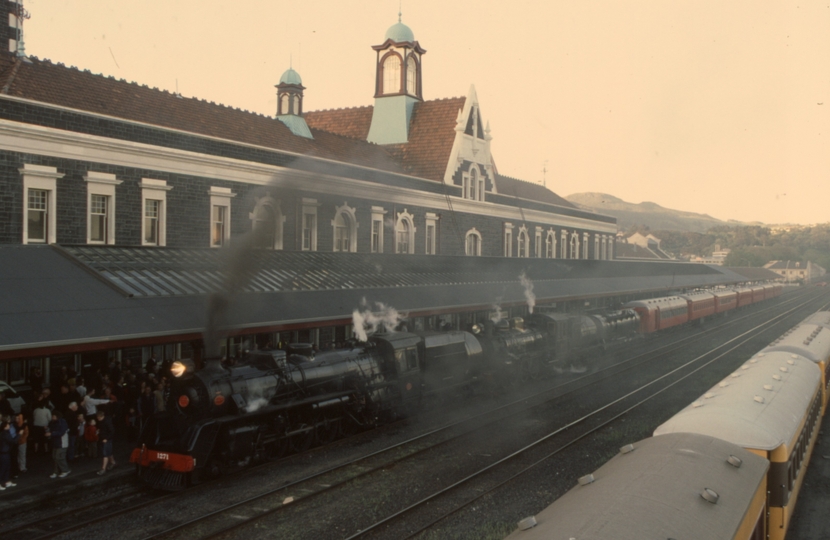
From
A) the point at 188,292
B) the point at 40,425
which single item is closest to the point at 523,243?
the point at 188,292

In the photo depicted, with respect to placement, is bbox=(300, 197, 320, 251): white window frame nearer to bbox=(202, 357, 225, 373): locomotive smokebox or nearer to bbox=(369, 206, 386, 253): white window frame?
bbox=(369, 206, 386, 253): white window frame

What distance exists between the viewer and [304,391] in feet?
52.9

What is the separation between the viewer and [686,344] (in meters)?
40.0

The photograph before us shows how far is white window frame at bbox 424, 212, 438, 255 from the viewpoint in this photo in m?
37.4

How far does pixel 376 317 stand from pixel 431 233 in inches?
617

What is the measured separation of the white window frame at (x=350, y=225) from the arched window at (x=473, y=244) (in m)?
10.7

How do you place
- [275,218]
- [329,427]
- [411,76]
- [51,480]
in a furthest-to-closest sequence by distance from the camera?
[411,76]
[275,218]
[329,427]
[51,480]

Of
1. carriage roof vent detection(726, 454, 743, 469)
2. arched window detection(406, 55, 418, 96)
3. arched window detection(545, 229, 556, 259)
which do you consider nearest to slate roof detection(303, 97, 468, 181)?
arched window detection(406, 55, 418, 96)

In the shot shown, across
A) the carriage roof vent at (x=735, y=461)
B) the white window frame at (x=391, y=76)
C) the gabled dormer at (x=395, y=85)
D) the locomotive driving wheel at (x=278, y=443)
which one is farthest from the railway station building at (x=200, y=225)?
the carriage roof vent at (x=735, y=461)

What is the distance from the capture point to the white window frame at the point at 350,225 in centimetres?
3034

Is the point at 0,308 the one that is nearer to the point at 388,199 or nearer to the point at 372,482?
the point at 372,482

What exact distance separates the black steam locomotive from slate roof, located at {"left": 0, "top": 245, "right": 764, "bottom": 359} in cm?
204

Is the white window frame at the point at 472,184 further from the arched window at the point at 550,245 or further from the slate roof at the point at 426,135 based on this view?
the arched window at the point at 550,245

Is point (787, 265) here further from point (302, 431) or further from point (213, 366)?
point (213, 366)
